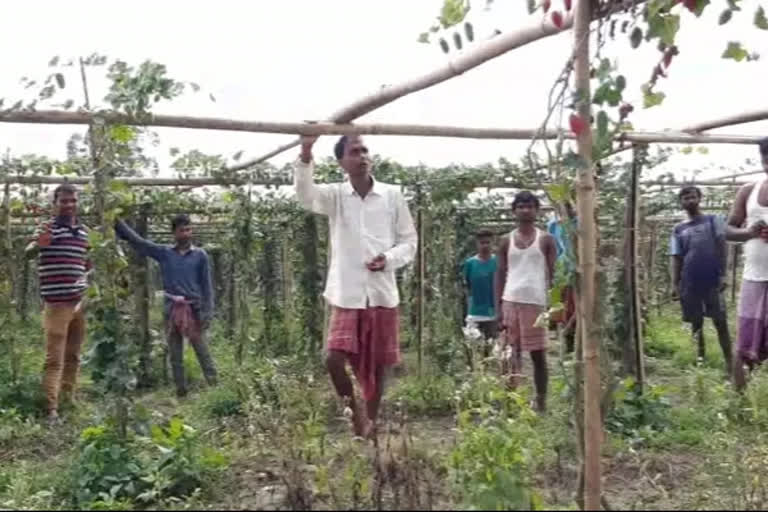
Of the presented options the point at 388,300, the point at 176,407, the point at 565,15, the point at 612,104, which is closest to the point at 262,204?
the point at 176,407

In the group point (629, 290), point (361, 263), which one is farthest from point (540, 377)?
point (361, 263)

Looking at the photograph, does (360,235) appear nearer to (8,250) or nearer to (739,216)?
(739,216)

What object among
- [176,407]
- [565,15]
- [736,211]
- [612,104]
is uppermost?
[565,15]

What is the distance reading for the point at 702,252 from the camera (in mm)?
8938

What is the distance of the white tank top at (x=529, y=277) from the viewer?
283 inches

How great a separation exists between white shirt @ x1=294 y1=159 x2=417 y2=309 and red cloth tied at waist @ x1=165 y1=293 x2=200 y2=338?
3.72m

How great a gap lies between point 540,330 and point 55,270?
351cm

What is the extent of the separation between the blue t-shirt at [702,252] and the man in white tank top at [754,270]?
2.75 metres

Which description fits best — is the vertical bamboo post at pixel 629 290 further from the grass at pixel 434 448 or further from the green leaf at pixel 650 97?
the green leaf at pixel 650 97

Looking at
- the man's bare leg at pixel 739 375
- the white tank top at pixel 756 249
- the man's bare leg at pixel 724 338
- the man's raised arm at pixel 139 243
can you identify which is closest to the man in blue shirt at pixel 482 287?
the man's bare leg at pixel 724 338

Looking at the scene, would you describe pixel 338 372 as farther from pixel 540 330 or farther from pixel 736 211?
pixel 736 211

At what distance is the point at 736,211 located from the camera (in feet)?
20.6

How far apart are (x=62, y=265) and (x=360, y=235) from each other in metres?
3.00

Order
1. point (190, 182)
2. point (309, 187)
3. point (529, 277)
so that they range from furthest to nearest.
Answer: point (190, 182) → point (529, 277) → point (309, 187)
